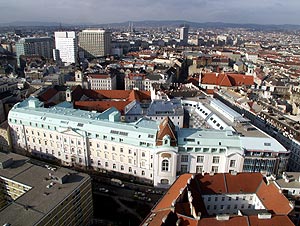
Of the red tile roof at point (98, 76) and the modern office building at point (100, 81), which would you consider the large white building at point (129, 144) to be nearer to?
the modern office building at point (100, 81)

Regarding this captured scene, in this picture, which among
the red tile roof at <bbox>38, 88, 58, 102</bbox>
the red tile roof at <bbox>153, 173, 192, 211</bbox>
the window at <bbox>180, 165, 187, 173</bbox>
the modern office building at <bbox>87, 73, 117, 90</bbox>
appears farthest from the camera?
the modern office building at <bbox>87, 73, 117, 90</bbox>

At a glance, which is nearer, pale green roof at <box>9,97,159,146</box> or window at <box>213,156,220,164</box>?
window at <box>213,156,220,164</box>

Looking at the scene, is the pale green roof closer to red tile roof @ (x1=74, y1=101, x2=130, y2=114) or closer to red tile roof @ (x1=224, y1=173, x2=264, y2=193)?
red tile roof @ (x1=74, y1=101, x2=130, y2=114)

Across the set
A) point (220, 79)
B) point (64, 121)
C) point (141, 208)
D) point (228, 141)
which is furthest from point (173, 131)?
point (220, 79)

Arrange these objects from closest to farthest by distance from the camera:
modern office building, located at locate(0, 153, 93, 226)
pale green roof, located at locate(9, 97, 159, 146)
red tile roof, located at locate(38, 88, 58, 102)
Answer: modern office building, located at locate(0, 153, 93, 226), pale green roof, located at locate(9, 97, 159, 146), red tile roof, located at locate(38, 88, 58, 102)

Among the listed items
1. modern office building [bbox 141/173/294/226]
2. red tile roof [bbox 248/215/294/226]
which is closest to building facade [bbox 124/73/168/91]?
modern office building [bbox 141/173/294/226]

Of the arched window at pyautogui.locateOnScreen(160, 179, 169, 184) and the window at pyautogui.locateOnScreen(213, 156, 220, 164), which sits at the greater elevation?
the window at pyautogui.locateOnScreen(213, 156, 220, 164)

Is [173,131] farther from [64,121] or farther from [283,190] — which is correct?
[64,121]

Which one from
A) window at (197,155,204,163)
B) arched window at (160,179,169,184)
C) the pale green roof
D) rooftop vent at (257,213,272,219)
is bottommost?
arched window at (160,179,169,184)
